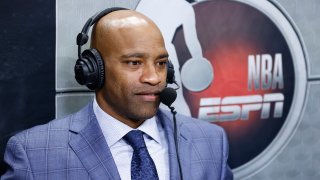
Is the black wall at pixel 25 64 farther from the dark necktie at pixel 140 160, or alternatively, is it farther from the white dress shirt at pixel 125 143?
the dark necktie at pixel 140 160

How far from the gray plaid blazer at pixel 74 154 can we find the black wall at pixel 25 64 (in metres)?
0.13

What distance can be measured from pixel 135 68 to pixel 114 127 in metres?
0.17

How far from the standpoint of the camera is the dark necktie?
3.82 feet

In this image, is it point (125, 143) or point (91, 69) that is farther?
point (125, 143)

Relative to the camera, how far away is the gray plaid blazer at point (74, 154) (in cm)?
114

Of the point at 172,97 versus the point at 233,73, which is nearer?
the point at 172,97

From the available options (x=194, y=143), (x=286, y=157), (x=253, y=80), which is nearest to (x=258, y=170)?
(x=286, y=157)

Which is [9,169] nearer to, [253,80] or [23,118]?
[23,118]

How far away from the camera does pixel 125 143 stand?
1213 millimetres

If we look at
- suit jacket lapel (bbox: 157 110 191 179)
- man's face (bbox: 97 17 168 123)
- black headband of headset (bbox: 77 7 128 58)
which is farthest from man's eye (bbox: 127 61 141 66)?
suit jacket lapel (bbox: 157 110 191 179)

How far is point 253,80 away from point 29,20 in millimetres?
720

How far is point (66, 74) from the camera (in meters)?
1.35

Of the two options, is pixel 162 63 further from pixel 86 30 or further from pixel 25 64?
pixel 25 64

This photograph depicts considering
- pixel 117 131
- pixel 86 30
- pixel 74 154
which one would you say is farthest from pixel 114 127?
pixel 86 30
